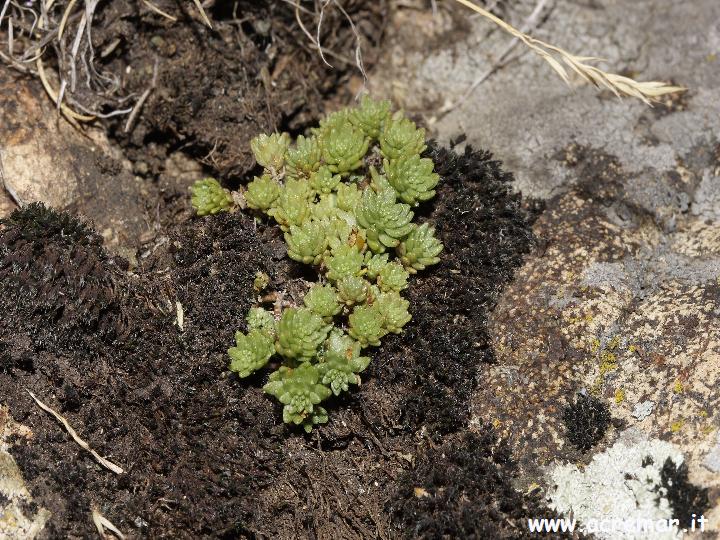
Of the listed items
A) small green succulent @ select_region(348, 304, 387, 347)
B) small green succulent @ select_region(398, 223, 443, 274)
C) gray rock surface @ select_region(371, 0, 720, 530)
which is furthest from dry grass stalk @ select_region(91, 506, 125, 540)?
small green succulent @ select_region(398, 223, 443, 274)

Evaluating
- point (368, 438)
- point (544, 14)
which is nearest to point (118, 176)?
point (368, 438)

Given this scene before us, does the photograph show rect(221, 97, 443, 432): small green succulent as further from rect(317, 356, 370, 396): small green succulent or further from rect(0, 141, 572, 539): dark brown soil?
rect(0, 141, 572, 539): dark brown soil

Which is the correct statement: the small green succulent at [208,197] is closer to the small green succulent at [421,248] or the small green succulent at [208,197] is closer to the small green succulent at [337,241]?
the small green succulent at [337,241]

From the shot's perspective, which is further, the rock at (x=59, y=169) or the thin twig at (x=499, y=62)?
the thin twig at (x=499, y=62)

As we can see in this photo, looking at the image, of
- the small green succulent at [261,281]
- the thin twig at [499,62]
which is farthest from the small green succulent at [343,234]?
the thin twig at [499,62]

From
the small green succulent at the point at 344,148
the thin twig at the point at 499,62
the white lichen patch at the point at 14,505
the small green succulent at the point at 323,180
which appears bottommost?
the white lichen patch at the point at 14,505
